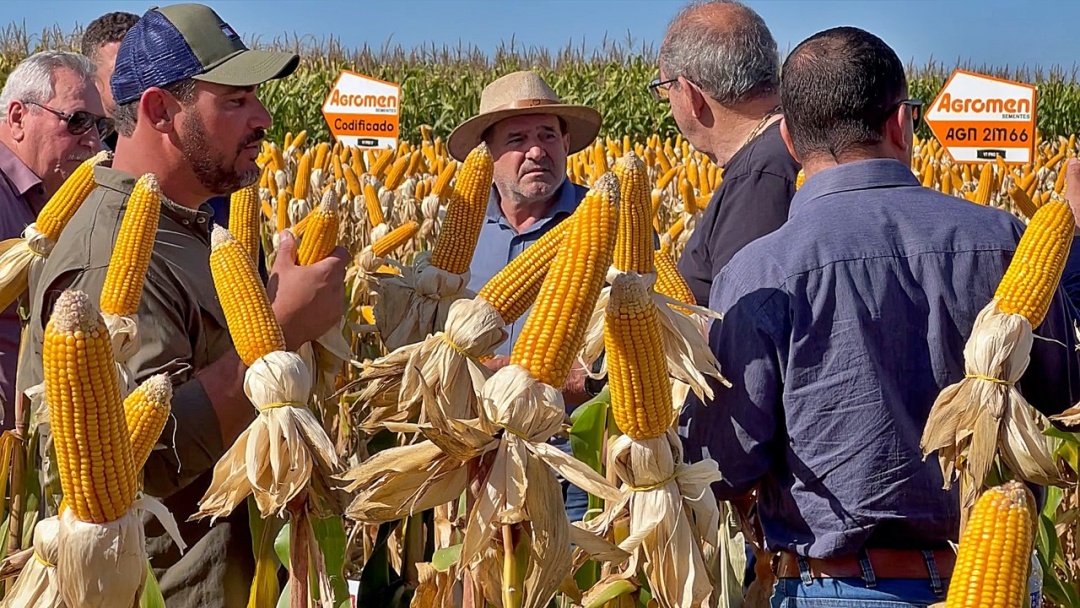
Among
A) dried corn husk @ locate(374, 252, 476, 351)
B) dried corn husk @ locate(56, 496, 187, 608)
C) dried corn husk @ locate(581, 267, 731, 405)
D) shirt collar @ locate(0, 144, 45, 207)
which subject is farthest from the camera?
shirt collar @ locate(0, 144, 45, 207)

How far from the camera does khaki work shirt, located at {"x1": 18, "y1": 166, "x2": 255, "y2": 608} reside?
262 centimetres

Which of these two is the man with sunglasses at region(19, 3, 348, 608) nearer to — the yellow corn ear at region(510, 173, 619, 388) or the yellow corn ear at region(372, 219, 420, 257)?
the yellow corn ear at region(372, 219, 420, 257)

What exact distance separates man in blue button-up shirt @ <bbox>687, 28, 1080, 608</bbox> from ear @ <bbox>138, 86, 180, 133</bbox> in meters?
1.38

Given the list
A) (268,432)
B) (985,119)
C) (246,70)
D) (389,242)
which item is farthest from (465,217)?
(985,119)

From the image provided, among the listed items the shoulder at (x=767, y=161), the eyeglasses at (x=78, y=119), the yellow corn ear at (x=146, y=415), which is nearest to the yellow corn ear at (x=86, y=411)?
the yellow corn ear at (x=146, y=415)

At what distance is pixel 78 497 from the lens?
180 centimetres

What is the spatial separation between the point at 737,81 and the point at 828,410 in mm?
1870

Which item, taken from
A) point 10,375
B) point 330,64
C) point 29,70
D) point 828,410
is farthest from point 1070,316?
point 330,64

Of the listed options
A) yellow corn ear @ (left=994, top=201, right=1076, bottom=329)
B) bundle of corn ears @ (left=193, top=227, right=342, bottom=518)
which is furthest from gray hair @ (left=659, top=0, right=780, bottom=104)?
bundle of corn ears @ (left=193, top=227, right=342, bottom=518)

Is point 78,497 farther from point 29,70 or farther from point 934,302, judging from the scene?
point 29,70

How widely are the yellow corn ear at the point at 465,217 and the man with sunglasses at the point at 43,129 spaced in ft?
7.79

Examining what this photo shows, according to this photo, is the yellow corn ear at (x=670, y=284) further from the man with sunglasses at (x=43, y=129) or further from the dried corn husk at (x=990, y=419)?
the man with sunglasses at (x=43, y=129)

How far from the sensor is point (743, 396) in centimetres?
251

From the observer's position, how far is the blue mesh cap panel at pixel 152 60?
2963mm
